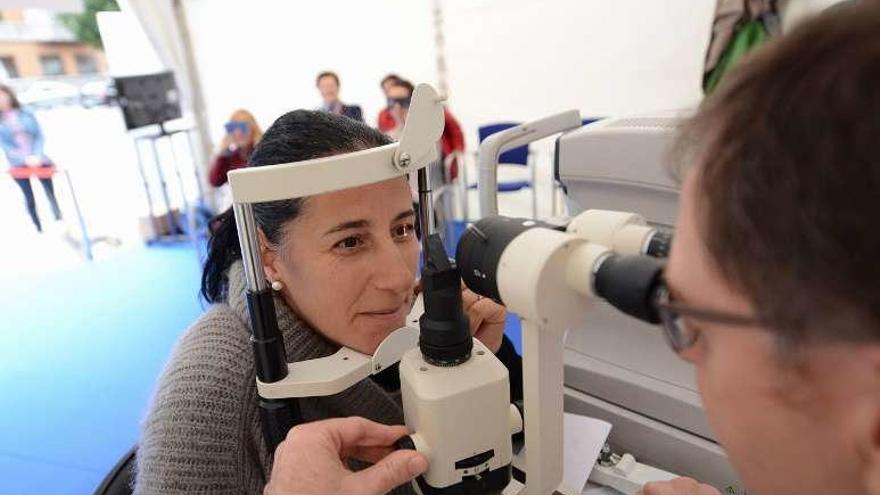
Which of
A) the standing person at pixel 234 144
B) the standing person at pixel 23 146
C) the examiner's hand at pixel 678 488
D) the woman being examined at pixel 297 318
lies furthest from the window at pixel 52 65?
the examiner's hand at pixel 678 488

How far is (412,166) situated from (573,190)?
597mm

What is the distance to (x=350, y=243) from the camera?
0.91 meters

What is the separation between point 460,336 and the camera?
0.63m

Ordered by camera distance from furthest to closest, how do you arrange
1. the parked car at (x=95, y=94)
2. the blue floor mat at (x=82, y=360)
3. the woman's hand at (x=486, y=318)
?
the parked car at (x=95, y=94) < the blue floor mat at (x=82, y=360) < the woman's hand at (x=486, y=318)

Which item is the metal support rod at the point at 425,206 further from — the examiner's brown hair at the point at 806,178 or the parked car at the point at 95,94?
the parked car at the point at 95,94

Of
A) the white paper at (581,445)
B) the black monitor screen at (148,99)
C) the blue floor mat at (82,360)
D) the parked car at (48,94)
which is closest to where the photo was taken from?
the white paper at (581,445)

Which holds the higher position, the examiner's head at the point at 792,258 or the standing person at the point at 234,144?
the examiner's head at the point at 792,258

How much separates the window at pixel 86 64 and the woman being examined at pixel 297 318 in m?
5.03

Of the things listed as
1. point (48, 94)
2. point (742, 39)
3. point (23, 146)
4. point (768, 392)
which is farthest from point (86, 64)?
point (768, 392)

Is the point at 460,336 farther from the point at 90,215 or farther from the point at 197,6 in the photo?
the point at 197,6

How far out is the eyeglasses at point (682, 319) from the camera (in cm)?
44

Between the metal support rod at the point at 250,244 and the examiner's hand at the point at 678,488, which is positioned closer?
the metal support rod at the point at 250,244

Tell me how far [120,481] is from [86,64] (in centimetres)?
523

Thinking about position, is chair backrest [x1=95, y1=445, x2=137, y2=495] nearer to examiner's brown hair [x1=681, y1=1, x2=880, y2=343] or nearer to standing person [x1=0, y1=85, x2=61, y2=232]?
examiner's brown hair [x1=681, y1=1, x2=880, y2=343]
